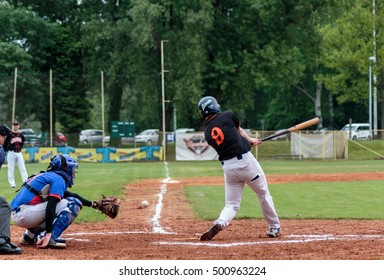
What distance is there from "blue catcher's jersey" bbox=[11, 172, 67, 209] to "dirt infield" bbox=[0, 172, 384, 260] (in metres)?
0.64

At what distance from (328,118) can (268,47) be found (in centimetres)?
3135

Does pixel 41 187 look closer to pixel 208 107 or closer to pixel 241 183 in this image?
pixel 208 107

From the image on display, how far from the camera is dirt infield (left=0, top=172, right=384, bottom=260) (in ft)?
27.0

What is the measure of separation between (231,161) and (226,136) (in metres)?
0.37

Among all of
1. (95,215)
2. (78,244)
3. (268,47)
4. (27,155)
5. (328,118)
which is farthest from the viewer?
(328,118)

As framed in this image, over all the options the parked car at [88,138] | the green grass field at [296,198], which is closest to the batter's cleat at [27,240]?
the green grass field at [296,198]

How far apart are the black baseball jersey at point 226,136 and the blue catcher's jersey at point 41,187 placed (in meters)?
2.22

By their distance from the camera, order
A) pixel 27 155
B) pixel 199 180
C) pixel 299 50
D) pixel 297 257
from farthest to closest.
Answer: pixel 299 50
pixel 27 155
pixel 199 180
pixel 297 257

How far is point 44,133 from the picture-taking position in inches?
1759

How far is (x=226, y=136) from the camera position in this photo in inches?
389

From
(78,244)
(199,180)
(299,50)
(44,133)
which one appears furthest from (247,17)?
(78,244)

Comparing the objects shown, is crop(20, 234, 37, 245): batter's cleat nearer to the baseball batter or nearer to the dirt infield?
the dirt infield

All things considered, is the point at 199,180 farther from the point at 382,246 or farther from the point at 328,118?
the point at 328,118

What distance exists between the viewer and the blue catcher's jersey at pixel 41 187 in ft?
29.8
